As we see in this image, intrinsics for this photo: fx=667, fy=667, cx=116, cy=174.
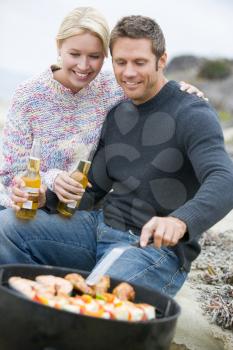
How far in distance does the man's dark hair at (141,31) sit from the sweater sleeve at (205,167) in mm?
436

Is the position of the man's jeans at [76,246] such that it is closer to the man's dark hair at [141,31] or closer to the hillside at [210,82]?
the man's dark hair at [141,31]

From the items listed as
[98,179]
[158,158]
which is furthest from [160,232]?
[98,179]

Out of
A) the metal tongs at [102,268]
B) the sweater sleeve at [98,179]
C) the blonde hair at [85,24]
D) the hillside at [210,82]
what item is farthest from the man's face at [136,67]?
the hillside at [210,82]

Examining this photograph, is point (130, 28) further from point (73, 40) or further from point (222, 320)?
point (222, 320)

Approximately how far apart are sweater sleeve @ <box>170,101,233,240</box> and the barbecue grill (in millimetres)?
685

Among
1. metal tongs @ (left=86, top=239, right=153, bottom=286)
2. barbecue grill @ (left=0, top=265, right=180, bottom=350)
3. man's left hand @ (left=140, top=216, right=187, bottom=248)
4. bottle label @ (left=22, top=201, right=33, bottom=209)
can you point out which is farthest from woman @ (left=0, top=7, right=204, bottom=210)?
barbecue grill @ (left=0, top=265, right=180, bottom=350)

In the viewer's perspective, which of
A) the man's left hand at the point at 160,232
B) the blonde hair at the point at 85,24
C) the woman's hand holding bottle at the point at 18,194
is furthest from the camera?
the blonde hair at the point at 85,24

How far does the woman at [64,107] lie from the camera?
4105mm

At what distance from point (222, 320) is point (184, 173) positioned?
110cm

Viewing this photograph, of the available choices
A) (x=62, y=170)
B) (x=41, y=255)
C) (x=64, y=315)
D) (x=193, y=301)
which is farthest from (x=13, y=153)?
(x=64, y=315)

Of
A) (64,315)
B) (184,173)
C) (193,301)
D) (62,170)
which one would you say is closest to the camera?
(64,315)

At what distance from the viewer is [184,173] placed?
3869 millimetres

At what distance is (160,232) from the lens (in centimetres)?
294

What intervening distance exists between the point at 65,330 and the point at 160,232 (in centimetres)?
70
